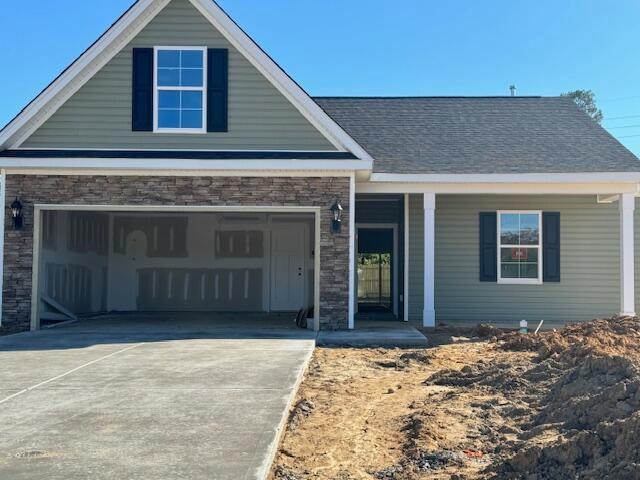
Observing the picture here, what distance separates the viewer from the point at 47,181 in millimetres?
12117

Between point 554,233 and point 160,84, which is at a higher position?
point 160,84

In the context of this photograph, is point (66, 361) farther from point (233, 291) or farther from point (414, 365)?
point (233, 291)

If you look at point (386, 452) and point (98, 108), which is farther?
point (98, 108)

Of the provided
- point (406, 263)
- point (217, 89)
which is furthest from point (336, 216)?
point (217, 89)

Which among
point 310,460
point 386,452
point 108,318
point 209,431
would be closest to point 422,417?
point 386,452

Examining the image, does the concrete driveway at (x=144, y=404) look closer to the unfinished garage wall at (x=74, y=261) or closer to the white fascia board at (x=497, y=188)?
the unfinished garage wall at (x=74, y=261)

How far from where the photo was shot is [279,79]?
40.1 feet

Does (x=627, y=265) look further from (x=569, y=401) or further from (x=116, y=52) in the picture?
(x=116, y=52)

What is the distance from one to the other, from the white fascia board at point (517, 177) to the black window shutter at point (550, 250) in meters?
1.76

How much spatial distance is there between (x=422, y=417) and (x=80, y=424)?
10.1 ft

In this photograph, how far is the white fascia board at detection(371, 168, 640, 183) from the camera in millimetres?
13016

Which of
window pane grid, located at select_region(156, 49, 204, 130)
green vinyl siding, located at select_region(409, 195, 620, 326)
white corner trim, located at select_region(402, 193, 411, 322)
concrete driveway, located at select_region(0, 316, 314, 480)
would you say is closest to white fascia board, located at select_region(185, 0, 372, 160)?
window pane grid, located at select_region(156, 49, 204, 130)

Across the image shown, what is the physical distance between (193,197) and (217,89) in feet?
7.07

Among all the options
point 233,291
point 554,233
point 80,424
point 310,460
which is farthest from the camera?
point 233,291
